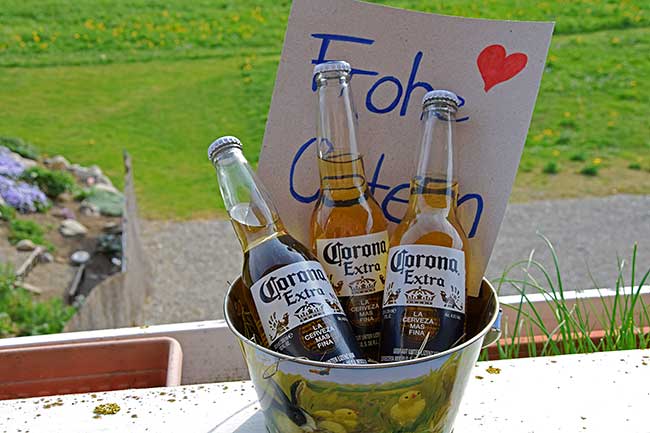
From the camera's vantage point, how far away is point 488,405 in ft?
2.05

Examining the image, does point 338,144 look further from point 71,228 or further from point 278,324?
point 71,228

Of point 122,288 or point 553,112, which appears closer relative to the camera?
point 122,288

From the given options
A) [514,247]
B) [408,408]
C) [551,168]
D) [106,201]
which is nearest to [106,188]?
[106,201]

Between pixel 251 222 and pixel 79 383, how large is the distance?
0.31 metres

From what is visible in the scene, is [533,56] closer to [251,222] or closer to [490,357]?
[251,222]

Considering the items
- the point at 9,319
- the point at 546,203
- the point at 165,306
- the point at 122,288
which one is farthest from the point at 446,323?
the point at 546,203

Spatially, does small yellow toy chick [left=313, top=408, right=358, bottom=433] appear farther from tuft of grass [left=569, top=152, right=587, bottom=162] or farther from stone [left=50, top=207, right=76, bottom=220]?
tuft of grass [left=569, top=152, right=587, bottom=162]

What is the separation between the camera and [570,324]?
0.82m

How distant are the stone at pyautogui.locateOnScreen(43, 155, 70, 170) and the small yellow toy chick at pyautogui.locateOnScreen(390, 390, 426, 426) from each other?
9.38ft

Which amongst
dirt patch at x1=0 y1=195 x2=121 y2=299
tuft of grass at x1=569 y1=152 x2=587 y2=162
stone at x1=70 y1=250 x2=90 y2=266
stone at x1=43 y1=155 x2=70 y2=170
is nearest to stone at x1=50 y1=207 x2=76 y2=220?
dirt patch at x1=0 y1=195 x2=121 y2=299

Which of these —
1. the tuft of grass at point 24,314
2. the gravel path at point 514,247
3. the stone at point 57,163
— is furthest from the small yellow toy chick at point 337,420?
the stone at point 57,163

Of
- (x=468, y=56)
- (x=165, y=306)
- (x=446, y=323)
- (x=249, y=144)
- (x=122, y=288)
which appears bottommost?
(x=165, y=306)

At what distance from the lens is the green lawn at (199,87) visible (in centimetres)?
334

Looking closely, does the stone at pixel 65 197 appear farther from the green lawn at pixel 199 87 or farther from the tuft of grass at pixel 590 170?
the tuft of grass at pixel 590 170
